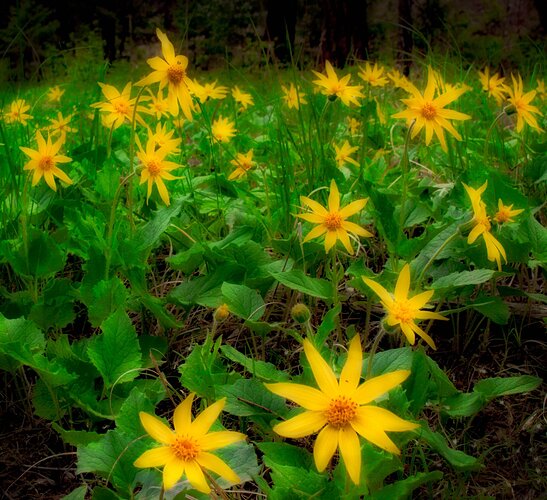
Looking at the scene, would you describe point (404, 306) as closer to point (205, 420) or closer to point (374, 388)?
point (374, 388)

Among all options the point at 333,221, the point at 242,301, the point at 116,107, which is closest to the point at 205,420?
the point at 242,301

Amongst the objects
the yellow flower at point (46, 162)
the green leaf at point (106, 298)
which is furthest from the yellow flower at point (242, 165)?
the green leaf at point (106, 298)

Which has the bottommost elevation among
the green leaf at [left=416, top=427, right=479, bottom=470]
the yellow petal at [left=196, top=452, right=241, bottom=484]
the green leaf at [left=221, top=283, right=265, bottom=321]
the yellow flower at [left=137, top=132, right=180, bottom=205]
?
the green leaf at [left=416, top=427, right=479, bottom=470]

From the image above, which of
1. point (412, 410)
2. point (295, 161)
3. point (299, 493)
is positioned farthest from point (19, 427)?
point (295, 161)

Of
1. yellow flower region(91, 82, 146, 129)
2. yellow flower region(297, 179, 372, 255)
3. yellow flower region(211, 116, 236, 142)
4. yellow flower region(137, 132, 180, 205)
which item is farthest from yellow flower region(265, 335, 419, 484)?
yellow flower region(211, 116, 236, 142)

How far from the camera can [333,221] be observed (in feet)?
4.78

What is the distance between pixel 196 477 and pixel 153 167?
3.21 feet

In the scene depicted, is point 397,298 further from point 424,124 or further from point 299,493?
point 424,124

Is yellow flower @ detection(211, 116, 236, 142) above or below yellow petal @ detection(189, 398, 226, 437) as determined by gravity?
above

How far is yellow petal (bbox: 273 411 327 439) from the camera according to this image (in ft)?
2.76

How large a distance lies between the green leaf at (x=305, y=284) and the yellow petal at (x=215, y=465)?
0.53 metres

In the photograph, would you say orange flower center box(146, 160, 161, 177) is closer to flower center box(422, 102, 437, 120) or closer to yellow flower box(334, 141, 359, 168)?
flower center box(422, 102, 437, 120)

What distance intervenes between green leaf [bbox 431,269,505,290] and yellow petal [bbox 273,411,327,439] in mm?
583

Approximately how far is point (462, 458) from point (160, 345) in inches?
27.3
